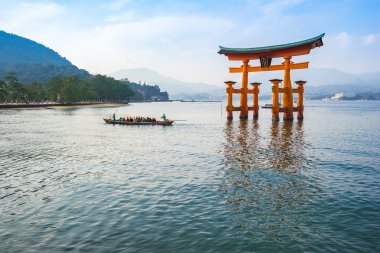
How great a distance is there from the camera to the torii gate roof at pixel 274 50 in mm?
44319

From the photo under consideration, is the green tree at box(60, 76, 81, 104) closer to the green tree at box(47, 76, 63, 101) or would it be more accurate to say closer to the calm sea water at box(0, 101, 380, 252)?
the green tree at box(47, 76, 63, 101)

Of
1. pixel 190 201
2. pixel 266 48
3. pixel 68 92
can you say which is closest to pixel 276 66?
pixel 266 48

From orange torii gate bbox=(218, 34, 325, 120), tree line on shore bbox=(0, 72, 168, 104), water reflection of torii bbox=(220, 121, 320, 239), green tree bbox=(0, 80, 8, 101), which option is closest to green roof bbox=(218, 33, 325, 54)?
orange torii gate bbox=(218, 34, 325, 120)

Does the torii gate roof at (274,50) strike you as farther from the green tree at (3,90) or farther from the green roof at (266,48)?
the green tree at (3,90)

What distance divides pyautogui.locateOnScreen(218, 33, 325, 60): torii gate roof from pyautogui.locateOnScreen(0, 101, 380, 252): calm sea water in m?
22.8

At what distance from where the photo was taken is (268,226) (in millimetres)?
11156

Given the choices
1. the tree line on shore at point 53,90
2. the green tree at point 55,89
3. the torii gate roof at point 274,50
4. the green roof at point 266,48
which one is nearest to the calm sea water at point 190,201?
the green roof at point 266,48

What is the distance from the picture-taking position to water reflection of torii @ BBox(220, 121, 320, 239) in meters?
11.7

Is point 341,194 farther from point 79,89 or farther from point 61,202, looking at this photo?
point 79,89

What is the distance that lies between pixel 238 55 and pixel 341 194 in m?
41.9

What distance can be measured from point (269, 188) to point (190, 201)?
4.51 meters

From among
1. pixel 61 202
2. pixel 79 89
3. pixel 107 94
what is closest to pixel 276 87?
pixel 61 202

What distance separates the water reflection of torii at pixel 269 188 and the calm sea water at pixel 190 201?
0.05m

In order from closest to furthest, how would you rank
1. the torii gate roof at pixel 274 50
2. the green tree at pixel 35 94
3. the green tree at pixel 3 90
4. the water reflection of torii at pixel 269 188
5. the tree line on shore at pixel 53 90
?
the water reflection of torii at pixel 269 188, the torii gate roof at pixel 274 50, the green tree at pixel 3 90, the tree line on shore at pixel 53 90, the green tree at pixel 35 94
